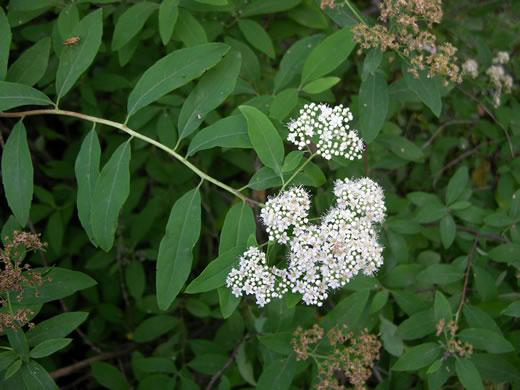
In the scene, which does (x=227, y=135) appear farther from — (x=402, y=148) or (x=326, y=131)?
(x=402, y=148)

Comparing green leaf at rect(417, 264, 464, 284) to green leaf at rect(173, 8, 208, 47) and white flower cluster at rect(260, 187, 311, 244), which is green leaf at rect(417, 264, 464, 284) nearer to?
white flower cluster at rect(260, 187, 311, 244)

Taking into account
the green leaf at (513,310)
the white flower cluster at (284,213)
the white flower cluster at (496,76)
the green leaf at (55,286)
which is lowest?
the green leaf at (513,310)

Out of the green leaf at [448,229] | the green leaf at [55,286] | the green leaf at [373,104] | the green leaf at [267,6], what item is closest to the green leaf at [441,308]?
the green leaf at [448,229]

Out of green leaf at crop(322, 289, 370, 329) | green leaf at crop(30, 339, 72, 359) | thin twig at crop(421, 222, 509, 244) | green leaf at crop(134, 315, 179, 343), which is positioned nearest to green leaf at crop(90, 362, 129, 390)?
green leaf at crop(134, 315, 179, 343)

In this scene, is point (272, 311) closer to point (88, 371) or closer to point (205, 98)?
point (205, 98)

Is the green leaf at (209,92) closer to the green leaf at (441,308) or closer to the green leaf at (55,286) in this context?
the green leaf at (55,286)

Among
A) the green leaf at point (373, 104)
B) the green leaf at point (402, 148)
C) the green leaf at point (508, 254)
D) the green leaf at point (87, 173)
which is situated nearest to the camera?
the green leaf at point (87, 173)

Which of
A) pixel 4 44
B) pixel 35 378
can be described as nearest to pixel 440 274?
pixel 35 378
